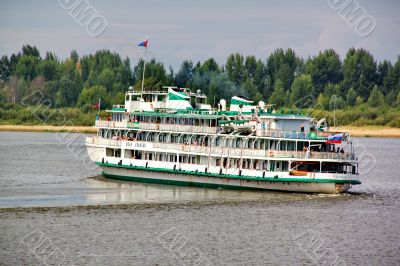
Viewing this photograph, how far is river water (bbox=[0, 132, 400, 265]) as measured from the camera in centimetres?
3969

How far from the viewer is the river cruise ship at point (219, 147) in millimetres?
56219

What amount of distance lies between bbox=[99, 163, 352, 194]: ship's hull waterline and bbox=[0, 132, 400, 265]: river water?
722mm

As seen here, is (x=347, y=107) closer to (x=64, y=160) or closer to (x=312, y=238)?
(x=64, y=160)

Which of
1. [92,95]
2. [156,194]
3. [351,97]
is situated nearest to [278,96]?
[351,97]

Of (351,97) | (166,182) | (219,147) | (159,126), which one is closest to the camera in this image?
(219,147)

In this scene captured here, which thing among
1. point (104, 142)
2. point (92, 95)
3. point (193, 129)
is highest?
point (92, 95)

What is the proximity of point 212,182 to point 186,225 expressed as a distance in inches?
535

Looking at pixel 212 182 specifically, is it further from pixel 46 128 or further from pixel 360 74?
pixel 360 74

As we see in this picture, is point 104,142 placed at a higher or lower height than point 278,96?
lower

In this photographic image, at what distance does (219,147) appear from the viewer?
6019cm

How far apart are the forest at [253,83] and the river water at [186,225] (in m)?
75.1

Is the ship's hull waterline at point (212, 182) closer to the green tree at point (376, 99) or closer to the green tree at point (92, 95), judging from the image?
the green tree at point (92, 95)

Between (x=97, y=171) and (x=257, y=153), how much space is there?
20572mm

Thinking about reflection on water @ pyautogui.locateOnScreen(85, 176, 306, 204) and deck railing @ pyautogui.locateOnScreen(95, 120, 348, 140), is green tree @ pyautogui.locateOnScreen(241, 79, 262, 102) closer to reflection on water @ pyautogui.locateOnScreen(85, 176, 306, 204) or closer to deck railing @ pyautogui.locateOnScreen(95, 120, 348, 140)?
deck railing @ pyautogui.locateOnScreen(95, 120, 348, 140)
